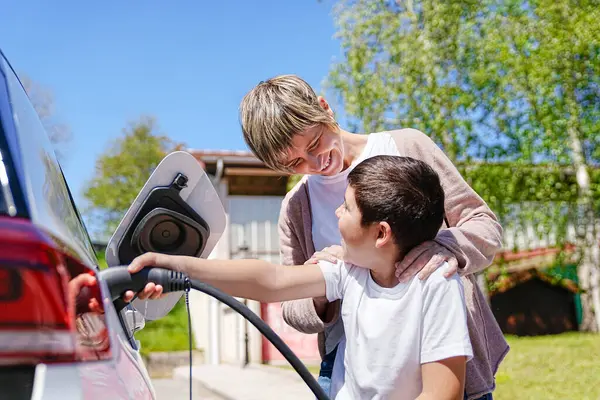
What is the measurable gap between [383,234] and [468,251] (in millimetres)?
225

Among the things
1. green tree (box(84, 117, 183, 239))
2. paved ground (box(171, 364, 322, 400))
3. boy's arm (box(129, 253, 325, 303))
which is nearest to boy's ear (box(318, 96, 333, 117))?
boy's arm (box(129, 253, 325, 303))

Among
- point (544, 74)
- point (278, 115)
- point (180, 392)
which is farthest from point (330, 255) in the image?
point (544, 74)

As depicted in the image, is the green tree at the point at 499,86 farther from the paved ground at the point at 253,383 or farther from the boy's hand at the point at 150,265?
the boy's hand at the point at 150,265

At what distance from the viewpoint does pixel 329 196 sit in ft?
7.16

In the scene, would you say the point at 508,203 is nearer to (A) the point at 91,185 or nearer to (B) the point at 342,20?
(B) the point at 342,20

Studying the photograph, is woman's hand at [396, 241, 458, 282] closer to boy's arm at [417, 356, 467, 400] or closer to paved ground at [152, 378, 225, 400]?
boy's arm at [417, 356, 467, 400]

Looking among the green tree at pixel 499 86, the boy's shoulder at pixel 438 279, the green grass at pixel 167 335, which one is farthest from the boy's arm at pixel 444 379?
the green grass at pixel 167 335

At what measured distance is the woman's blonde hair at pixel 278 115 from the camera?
6.56 ft

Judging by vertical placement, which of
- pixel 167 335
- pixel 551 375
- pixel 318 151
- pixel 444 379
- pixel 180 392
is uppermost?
pixel 318 151

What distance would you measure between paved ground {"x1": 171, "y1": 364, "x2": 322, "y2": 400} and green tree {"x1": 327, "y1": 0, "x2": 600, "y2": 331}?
18.3 ft

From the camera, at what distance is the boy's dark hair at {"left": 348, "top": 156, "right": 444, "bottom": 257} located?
1.70 meters

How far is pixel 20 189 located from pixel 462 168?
15.0 meters

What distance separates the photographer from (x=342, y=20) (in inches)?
645

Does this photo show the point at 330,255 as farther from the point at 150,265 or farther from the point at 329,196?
the point at 150,265
